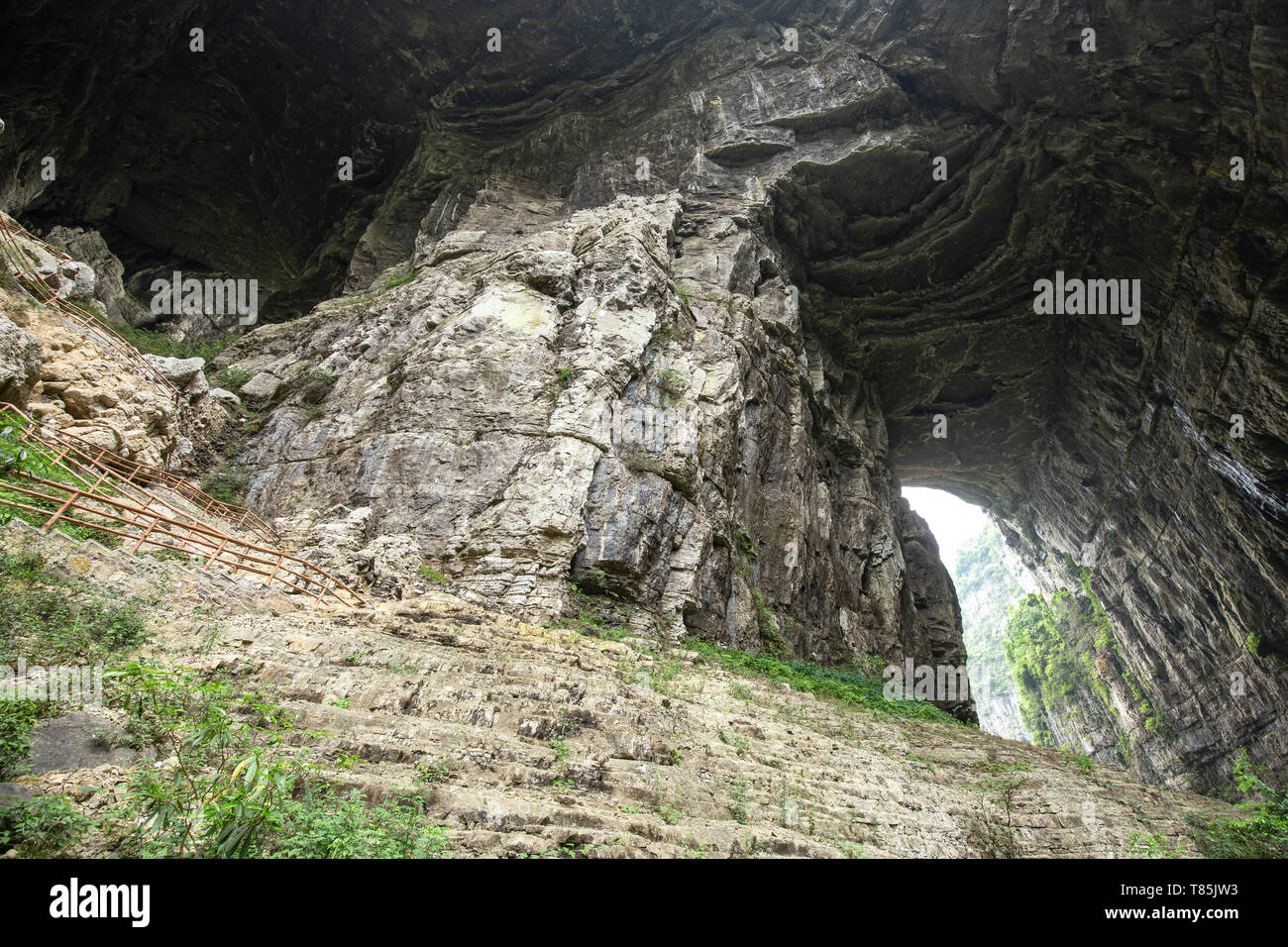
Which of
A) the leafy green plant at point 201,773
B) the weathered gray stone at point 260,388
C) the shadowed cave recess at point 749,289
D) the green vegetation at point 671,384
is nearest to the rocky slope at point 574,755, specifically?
the leafy green plant at point 201,773

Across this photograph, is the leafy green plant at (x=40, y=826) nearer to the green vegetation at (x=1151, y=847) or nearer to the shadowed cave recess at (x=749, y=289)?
the shadowed cave recess at (x=749, y=289)

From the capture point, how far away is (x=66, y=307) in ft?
38.3

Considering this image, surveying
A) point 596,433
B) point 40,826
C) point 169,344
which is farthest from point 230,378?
point 40,826

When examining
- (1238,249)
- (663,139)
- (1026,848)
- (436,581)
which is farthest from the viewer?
(663,139)

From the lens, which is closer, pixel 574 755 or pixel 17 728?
pixel 17 728

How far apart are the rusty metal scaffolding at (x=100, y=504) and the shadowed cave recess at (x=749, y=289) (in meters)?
1.95

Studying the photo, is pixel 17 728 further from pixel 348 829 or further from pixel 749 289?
pixel 749 289

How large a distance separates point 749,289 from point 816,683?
517 inches

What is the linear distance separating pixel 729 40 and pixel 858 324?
12735mm

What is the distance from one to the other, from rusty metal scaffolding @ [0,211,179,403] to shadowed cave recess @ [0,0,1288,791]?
8.82 ft

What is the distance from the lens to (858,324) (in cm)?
2570

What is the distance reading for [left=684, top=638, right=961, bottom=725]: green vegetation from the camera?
10188 millimetres
